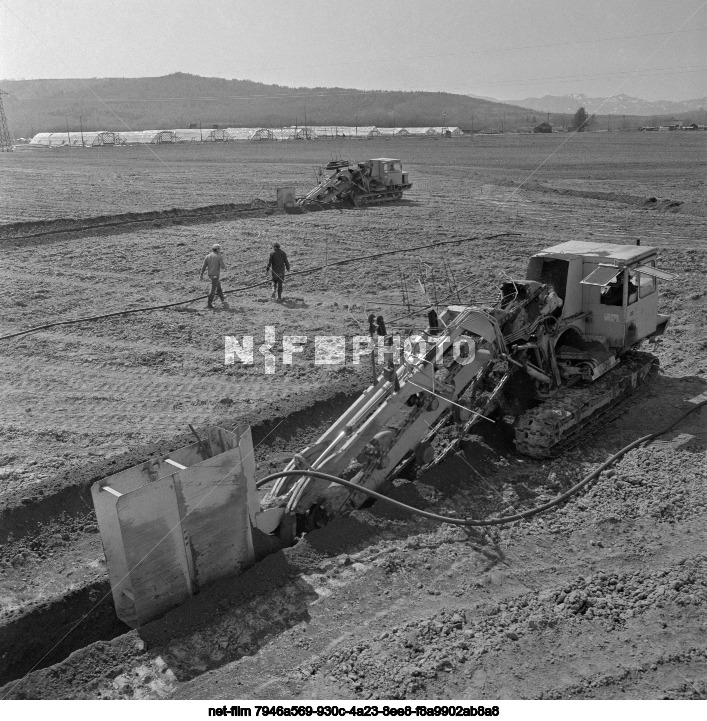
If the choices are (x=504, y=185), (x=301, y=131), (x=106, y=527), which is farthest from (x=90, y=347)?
(x=301, y=131)

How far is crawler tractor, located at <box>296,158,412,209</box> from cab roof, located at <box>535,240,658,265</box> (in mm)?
21643

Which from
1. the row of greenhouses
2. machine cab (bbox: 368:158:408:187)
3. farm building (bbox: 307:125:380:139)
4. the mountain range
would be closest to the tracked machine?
machine cab (bbox: 368:158:408:187)

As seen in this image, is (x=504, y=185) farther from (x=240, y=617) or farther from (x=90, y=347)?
(x=240, y=617)

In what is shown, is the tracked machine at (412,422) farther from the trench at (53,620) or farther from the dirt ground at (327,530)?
the trench at (53,620)

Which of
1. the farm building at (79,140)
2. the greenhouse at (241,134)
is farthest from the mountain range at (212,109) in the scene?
the greenhouse at (241,134)

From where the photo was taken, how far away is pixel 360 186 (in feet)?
112

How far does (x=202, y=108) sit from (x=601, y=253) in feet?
593

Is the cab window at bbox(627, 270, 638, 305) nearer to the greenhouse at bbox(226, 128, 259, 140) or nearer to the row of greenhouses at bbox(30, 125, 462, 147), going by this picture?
the row of greenhouses at bbox(30, 125, 462, 147)

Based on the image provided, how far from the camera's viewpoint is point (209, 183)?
4359 centimetres

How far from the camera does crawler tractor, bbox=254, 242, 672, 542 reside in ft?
29.5

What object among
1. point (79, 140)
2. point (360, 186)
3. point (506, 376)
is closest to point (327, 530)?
point (506, 376)

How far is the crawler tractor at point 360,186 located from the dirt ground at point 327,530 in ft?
35.3

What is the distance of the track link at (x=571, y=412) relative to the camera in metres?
10.8

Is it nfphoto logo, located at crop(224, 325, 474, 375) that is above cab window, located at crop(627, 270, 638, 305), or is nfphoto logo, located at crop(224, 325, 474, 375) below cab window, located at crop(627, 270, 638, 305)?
below
